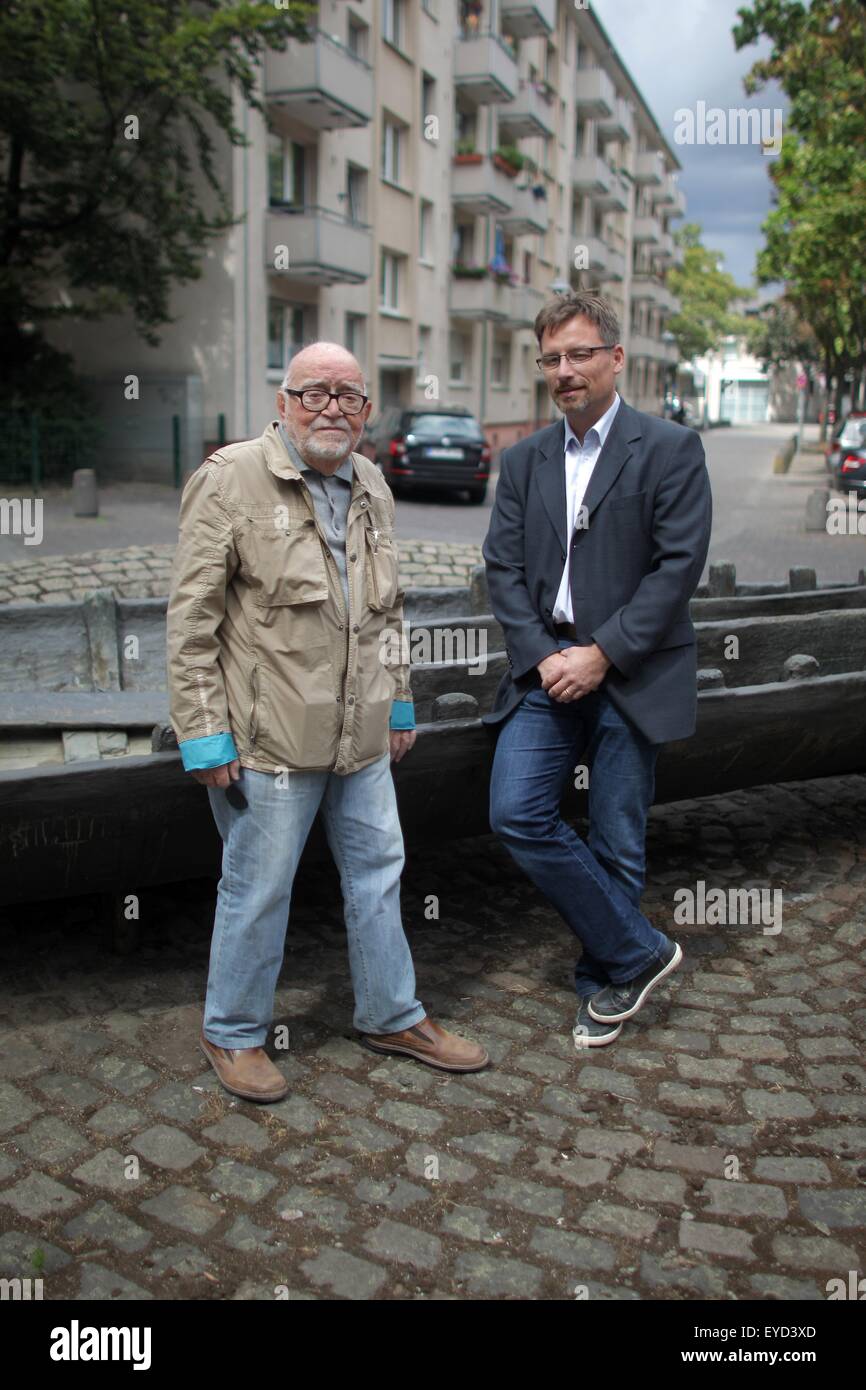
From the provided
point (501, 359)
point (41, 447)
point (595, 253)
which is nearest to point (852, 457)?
point (41, 447)

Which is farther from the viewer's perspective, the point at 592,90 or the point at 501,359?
the point at 592,90

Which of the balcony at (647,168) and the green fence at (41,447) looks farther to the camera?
the balcony at (647,168)

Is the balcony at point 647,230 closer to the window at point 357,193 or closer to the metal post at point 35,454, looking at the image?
the window at point 357,193

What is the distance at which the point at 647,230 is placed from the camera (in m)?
63.0

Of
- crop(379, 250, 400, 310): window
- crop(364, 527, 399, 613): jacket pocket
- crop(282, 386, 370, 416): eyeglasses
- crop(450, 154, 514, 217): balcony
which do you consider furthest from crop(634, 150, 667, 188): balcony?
crop(282, 386, 370, 416): eyeglasses

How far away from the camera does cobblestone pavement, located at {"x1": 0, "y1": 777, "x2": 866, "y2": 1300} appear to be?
2.81 metres

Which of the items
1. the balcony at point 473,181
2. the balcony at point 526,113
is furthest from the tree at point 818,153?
the balcony at point 526,113

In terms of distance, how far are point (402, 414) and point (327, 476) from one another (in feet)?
64.6

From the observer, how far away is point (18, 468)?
18.2 meters

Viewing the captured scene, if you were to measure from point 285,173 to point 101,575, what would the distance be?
15.9 m

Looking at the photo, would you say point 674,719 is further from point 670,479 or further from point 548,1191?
point 548,1191

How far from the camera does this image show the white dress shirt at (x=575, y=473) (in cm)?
363

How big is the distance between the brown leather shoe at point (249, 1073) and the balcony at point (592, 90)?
47.6 metres

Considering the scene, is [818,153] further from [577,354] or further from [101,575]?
[577,354]
